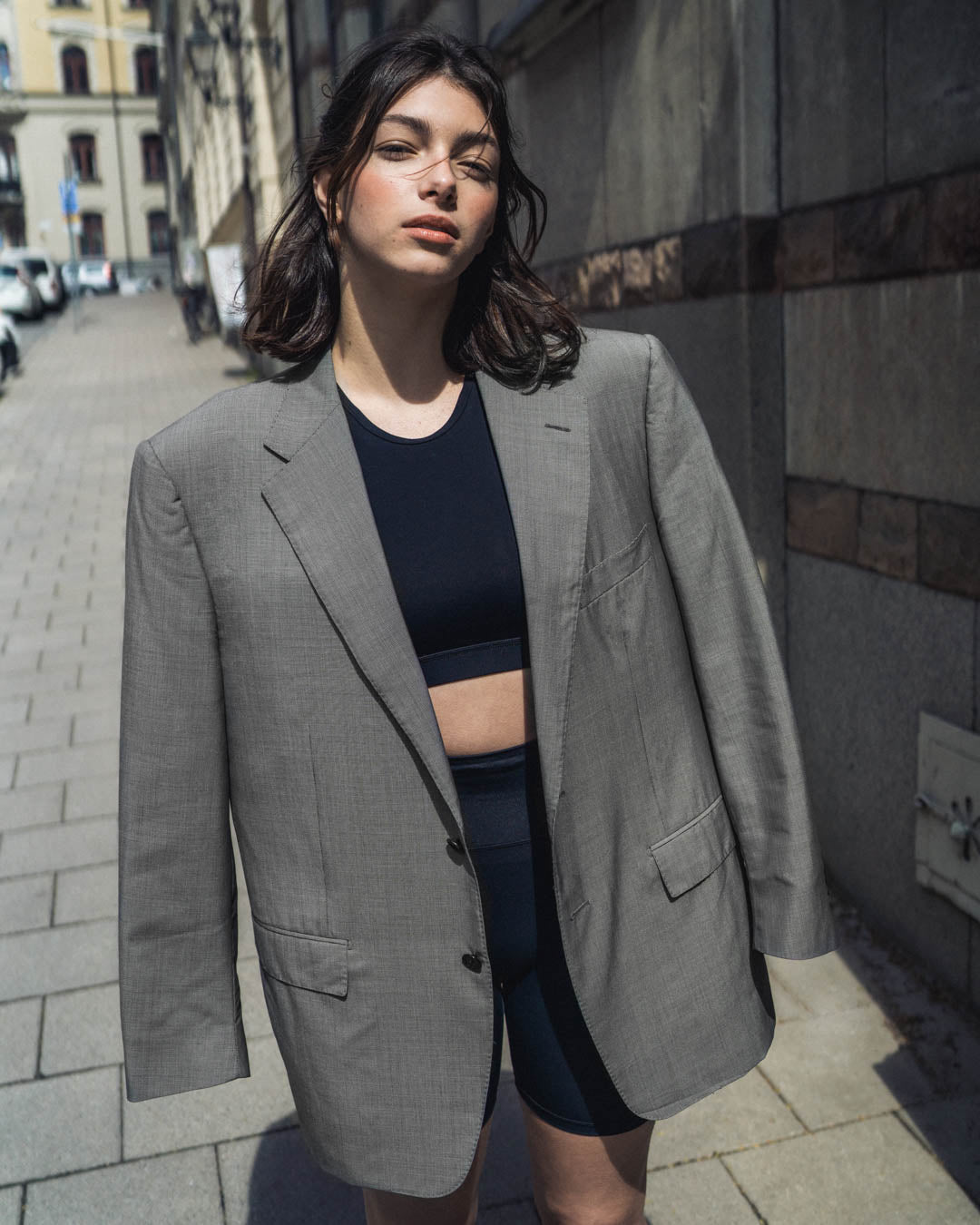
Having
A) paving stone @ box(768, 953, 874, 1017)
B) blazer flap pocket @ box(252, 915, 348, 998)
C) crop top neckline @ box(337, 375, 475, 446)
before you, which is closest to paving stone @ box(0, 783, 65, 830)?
paving stone @ box(768, 953, 874, 1017)

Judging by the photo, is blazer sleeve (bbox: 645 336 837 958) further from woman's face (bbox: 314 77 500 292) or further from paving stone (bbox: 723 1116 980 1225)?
paving stone (bbox: 723 1116 980 1225)

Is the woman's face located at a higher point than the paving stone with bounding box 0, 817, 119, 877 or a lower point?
higher

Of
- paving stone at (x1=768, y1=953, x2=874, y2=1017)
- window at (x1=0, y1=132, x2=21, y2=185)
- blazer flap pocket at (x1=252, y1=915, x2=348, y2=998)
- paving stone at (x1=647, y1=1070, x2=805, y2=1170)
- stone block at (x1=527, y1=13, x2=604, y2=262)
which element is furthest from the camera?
window at (x1=0, y1=132, x2=21, y2=185)

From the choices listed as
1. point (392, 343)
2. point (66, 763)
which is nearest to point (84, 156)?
point (66, 763)

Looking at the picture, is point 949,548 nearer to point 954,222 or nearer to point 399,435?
point 954,222

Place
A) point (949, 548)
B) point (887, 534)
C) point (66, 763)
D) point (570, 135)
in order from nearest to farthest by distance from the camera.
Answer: point (949, 548), point (887, 534), point (570, 135), point (66, 763)

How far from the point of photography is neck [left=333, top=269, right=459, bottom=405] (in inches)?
76.3

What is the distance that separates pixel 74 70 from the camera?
6369cm

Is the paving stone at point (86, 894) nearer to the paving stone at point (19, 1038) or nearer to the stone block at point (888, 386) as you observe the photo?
the paving stone at point (19, 1038)

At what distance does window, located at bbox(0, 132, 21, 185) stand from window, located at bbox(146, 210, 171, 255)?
6520 millimetres

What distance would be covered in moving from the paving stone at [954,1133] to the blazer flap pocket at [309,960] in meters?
1.68

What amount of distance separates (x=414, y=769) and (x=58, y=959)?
8.61ft

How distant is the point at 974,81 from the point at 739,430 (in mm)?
1417

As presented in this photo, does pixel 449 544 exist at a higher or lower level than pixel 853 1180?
higher
